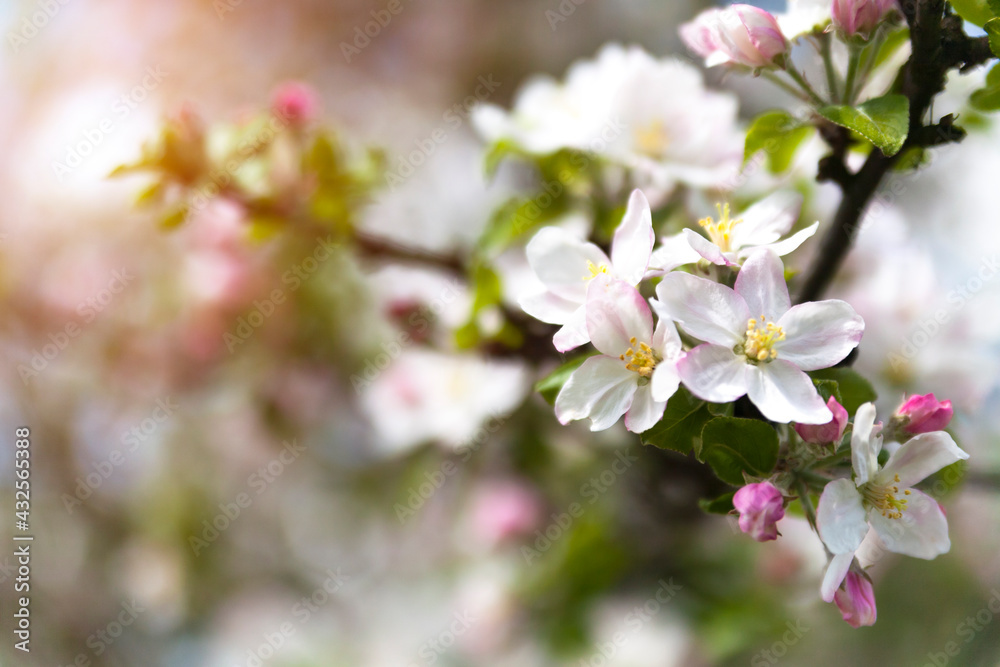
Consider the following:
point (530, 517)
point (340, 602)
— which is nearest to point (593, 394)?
point (530, 517)

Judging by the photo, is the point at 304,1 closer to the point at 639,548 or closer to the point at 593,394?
the point at 639,548

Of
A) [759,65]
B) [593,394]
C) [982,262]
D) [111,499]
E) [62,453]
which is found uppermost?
[759,65]
